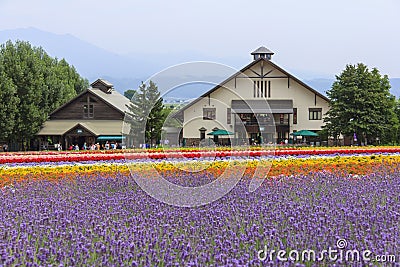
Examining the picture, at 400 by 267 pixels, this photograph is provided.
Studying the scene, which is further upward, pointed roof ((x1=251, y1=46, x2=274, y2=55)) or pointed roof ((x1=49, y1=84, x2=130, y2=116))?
pointed roof ((x1=251, y1=46, x2=274, y2=55))

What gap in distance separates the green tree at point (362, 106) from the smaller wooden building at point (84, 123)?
56.8 feet

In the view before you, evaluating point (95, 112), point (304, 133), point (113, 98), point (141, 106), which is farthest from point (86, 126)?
point (141, 106)

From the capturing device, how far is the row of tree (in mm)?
44031

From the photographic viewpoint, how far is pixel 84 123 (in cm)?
5056

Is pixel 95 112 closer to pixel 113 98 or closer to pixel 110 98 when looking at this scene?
pixel 110 98

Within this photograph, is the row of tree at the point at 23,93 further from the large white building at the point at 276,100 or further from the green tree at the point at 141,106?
the green tree at the point at 141,106

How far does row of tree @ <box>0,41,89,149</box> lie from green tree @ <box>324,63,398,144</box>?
71.9ft

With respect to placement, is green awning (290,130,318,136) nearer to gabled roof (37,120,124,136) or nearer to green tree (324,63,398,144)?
green tree (324,63,398,144)

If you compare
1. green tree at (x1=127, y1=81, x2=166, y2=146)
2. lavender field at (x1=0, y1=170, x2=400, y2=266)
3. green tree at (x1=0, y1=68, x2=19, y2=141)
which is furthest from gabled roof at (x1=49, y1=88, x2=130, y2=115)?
lavender field at (x1=0, y1=170, x2=400, y2=266)

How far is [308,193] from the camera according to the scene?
8.92 metres

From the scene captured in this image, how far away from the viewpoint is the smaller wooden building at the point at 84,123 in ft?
161

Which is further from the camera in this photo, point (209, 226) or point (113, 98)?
point (113, 98)

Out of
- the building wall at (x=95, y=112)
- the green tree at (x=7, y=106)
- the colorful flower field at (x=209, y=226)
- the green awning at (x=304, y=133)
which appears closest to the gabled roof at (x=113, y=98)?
the building wall at (x=95, y=112)

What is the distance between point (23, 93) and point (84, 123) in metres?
6.04
